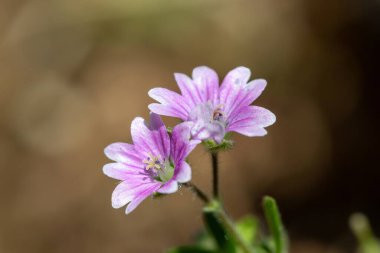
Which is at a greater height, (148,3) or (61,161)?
(148,3)

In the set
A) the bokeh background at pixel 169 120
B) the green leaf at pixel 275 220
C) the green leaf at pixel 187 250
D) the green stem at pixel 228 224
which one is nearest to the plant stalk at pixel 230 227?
the green stem at pixel 228 224

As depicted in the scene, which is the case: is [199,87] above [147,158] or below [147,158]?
above

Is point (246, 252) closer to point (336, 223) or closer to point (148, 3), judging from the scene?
point (336, 223)

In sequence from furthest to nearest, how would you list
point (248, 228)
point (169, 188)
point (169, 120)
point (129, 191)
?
point (169, 120)
point (248, 228)
point (129, 191)
point (169, 188)

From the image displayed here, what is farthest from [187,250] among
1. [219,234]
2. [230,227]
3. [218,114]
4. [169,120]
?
[169,120]

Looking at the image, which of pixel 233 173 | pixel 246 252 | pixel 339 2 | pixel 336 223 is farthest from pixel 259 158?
pixel 246 252

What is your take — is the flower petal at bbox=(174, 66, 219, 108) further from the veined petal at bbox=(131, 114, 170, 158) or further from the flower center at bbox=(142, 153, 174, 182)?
the flower center at bbox=(142, 153, 174, 182)

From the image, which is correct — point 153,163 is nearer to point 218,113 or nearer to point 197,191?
point 197,191
